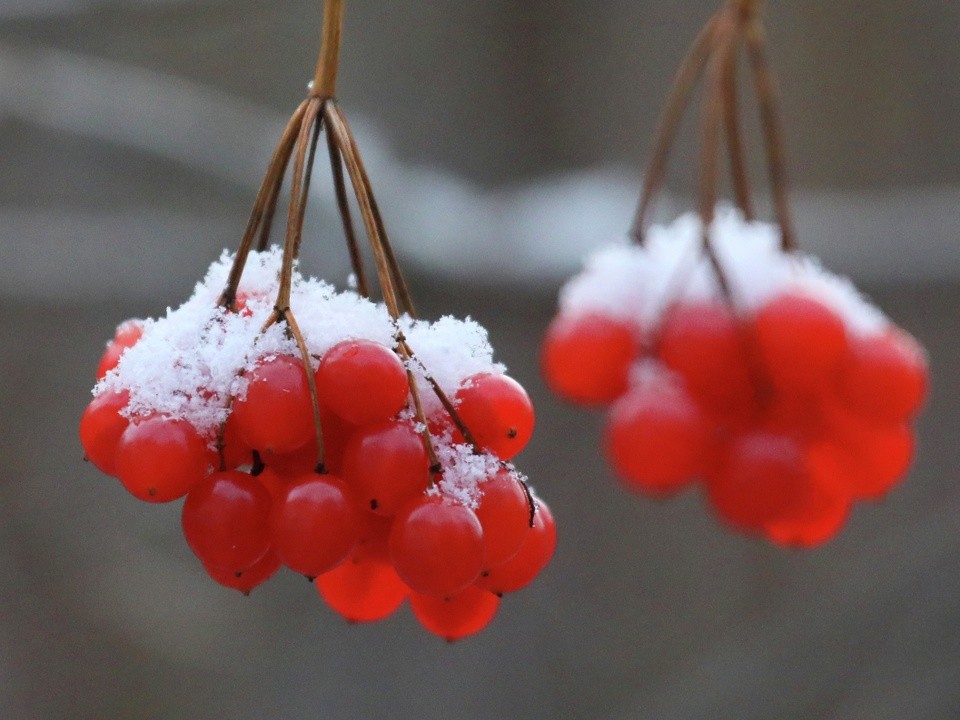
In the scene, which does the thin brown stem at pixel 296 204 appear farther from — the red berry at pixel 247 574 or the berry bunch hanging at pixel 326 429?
the red berry at pixel 247 574

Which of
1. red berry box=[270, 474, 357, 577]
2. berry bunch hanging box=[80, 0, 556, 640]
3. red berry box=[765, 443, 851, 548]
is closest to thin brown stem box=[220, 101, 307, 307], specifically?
berry bunch hanging box=[80, 0, 556, 640]

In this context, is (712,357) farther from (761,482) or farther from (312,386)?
(312,386)

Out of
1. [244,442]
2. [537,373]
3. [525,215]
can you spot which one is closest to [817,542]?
[244,442]

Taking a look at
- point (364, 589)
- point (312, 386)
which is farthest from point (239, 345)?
point (364, 589)

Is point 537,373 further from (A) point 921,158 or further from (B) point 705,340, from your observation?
(B) point 705,340

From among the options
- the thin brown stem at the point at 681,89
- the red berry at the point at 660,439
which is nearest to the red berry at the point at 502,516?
the red berry at the point at 660,439

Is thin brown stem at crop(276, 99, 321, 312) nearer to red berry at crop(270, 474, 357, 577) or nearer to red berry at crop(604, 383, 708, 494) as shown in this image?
red berry at crop(270, 474, 357, 577)
